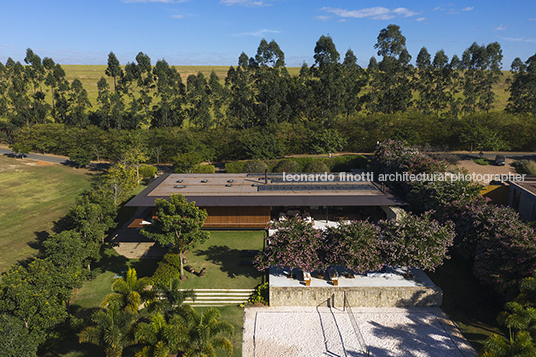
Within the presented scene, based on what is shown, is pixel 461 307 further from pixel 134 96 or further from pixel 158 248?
pixel 134 96

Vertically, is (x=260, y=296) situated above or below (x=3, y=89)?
below

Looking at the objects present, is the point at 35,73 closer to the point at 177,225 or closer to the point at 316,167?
the point at 316,167

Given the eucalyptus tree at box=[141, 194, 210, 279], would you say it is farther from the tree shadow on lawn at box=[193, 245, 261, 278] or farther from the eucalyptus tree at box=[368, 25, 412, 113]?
the eucalyptus tree at box=[368, 25, 412, 113]

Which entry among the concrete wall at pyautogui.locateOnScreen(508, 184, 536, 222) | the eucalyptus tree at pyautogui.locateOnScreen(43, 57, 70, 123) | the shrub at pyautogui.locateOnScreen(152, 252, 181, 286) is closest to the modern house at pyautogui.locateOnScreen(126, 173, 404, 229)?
Result: the shrub at pyautogui.locateOnScreen(152, 252, 181, 286)

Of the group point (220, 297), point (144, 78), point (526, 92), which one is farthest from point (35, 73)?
point (526, 92)

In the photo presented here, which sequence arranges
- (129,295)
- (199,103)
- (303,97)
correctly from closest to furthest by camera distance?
(129,295)
(303,97)
(199,103)

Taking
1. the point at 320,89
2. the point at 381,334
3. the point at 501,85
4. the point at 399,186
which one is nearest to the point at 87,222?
the point at 381,334
